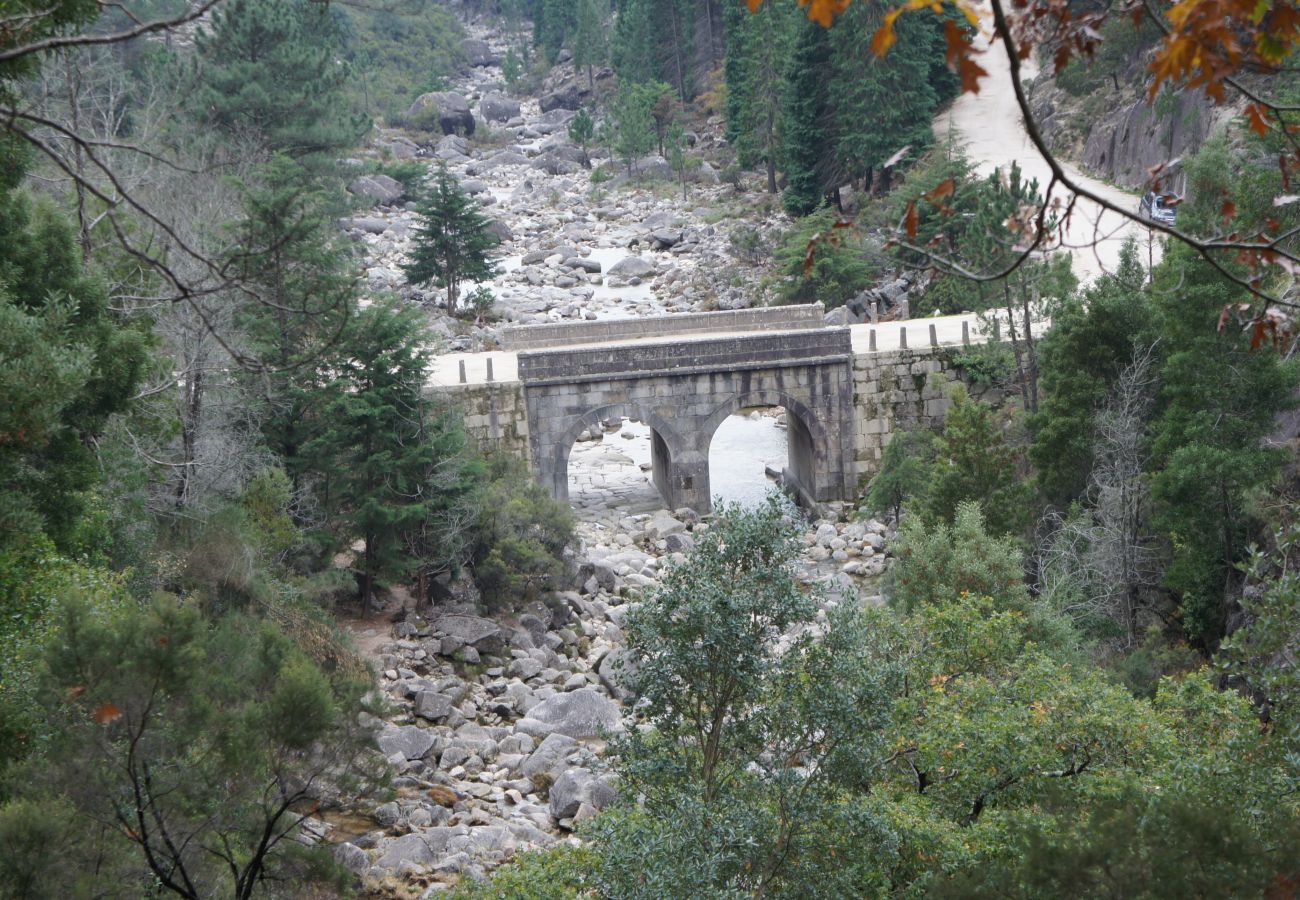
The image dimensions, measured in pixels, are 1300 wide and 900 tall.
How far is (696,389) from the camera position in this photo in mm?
25516

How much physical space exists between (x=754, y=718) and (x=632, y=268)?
38.0 metres

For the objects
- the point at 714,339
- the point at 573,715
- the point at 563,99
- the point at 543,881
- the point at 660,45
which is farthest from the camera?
the point at 563,99

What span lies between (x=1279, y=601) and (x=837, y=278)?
26.5 meters

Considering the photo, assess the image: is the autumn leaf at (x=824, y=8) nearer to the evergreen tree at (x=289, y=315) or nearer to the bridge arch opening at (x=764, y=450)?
the evergreen tree at (x=289, y=315)

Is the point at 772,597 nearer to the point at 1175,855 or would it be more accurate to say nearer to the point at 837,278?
the point at 1175,855

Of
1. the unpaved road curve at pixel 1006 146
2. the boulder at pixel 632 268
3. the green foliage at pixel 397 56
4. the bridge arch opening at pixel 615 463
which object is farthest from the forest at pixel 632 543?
the green foliage at pixel 397 56

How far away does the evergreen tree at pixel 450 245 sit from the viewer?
37.8 meters

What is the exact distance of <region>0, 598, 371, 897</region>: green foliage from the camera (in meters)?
7.23

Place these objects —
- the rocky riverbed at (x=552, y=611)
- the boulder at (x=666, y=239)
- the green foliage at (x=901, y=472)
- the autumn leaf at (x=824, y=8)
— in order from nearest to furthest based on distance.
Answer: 1. the autumn leaf at (x=824, y=8)
2. the rocky riverbed at (x=552, y=611)
3. the green foliage at (x=901, y=472)
4. the boulder at (x=666, y=239)

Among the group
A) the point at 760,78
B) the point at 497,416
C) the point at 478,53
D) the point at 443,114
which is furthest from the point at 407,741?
the point at 478,53

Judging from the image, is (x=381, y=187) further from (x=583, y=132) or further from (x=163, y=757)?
(x=163, y=757)

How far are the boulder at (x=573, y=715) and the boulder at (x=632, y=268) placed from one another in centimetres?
2997

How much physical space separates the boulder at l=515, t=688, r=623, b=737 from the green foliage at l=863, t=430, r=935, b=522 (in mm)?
8157

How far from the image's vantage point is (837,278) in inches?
1362
